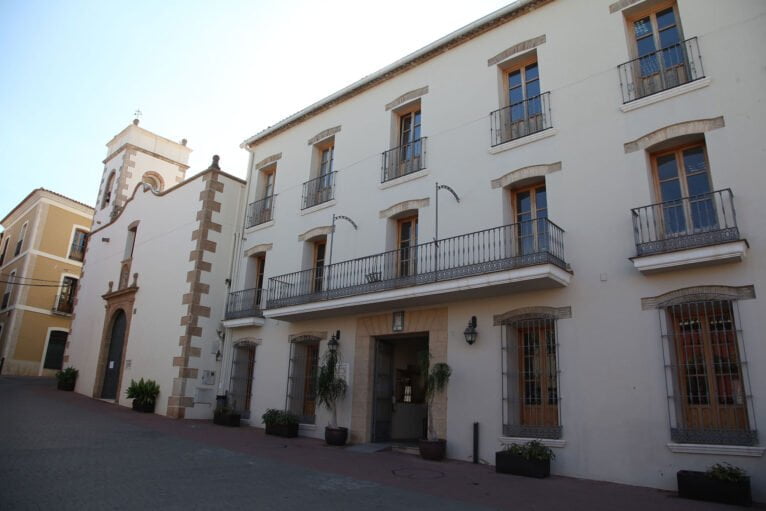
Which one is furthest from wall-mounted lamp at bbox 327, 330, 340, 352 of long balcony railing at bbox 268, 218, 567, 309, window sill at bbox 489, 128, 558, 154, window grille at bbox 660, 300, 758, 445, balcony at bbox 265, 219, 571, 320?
window grille at bbox 660, 300, 758, 445

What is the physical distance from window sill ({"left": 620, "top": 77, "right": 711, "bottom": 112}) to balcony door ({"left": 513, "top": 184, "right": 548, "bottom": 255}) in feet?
6.26

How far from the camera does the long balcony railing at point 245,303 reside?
14055 millimetres

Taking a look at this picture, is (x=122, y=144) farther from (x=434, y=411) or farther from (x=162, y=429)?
(x=434, y=411)

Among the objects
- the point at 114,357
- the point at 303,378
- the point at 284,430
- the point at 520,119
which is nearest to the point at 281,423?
the point at 284,430

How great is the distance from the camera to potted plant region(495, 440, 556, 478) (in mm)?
7746

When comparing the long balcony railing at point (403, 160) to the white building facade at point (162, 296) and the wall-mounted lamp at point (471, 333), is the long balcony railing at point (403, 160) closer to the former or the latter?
the wall-mounted lamp at point (471, 333)

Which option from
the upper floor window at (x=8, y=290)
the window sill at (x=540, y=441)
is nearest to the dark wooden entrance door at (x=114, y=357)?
the window sill at (x=540, y=441)

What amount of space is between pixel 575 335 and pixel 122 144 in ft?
71.8

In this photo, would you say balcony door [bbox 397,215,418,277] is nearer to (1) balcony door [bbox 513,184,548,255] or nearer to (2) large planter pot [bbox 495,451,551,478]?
(1) balcony door [bbox 513,184,548,255]

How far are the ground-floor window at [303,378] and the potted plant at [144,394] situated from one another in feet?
14.4

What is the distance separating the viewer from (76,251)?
1147 inches

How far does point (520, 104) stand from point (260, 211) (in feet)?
26.3

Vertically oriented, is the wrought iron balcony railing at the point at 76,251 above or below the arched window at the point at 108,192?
below

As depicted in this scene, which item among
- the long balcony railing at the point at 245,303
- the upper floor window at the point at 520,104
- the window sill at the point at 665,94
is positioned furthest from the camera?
the long balcony railing at the point at 245,303
